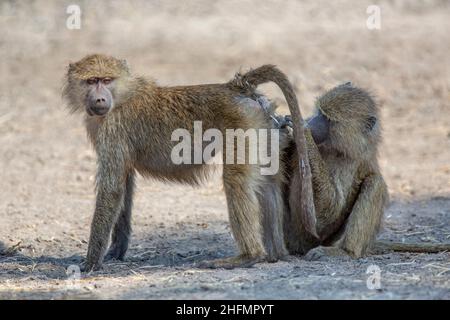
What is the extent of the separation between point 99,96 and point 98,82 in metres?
0.19

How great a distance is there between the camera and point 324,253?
6.21 meters

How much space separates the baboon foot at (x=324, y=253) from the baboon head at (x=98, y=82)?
1715 millimetres

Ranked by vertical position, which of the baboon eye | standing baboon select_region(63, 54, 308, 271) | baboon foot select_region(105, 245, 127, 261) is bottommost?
baboon foot select_region(105, 245, 127, 261)

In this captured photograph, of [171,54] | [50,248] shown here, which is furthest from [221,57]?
[50,248]

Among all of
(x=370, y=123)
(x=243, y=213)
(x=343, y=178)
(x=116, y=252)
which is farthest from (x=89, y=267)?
(x=370, y=123)

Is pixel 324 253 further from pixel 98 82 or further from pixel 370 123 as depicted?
pixel 98 82

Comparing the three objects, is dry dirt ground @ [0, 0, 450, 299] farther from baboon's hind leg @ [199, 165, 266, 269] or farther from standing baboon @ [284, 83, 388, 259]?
standing baboon @ [284, 83, 388, 259]

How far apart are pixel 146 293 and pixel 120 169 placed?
1.31m

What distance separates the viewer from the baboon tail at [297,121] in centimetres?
596

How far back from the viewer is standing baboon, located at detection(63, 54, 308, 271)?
5.95m

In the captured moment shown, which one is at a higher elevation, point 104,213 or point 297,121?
point 297,121

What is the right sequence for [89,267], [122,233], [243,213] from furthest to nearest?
[122,233] < [89,267] < [243,213]

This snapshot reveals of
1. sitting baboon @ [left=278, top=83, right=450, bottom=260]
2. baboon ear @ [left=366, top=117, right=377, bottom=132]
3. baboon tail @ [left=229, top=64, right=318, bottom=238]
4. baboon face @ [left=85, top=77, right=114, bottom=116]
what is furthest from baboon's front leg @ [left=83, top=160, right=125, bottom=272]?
baboon ear @ [left=366, top=117, right=377, bottom=132]

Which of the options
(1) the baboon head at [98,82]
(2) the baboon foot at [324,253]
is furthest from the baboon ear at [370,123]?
(1) the baboon head at [98,82]
